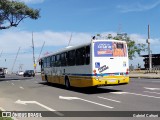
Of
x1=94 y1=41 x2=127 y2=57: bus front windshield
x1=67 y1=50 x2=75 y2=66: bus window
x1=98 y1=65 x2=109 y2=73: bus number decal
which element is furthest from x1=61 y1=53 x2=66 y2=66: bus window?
x1=98 y1=65 x2=109 y2=73: bus number decal

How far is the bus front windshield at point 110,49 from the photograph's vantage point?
2089 cm

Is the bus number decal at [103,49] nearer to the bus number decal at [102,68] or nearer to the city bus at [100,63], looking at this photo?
the city bus at [100,63]

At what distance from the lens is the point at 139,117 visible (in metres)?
11.4

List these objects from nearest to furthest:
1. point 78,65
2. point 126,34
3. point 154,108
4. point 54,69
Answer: point 154,108 < point 78,65 < point 54,69 < point 126,34

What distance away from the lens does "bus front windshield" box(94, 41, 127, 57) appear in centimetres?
2089

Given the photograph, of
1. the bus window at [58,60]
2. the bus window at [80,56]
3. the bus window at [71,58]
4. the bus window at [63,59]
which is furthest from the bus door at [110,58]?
the bus window at [58,60]

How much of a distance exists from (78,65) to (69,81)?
2.76m

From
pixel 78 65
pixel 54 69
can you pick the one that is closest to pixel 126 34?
pixel 54 69

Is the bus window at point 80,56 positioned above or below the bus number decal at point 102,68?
above

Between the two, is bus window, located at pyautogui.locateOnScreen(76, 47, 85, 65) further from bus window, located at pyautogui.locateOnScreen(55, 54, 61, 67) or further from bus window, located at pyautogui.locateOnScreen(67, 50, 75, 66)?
bus window, located at pyautogui.locateOnScreen(55, 54, 61, 67)

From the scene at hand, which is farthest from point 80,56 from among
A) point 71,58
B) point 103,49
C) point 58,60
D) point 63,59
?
point 58,60

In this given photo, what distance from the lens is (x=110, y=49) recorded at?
70.0ft

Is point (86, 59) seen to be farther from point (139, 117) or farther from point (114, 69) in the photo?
point (139, 117)

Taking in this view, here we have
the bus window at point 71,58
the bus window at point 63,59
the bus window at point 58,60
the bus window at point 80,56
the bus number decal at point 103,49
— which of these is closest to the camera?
the bus number decal at point 103,49
